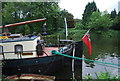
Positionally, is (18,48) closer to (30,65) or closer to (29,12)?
(30,65)

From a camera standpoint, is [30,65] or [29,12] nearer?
[30,65]

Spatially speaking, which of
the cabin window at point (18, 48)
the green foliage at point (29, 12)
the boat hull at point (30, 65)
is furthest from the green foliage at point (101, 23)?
the cabin window at point (18, 48)

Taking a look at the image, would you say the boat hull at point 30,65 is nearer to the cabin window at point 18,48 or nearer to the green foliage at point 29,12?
the cabin window at point 18,48

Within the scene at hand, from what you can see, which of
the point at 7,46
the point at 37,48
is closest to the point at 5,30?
the point at 7,46

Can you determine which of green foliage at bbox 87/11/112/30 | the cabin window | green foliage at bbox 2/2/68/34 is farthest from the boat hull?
green foliage at bbox 87/11/112/30

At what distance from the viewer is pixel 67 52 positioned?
12.4 m

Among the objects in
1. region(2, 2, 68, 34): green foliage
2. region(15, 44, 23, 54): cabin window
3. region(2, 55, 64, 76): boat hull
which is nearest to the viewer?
region(2, 55, 64, 76): boat hull

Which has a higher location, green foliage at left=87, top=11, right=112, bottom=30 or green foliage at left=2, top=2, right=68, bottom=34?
green foliage at left=2, top=2, right=68, bottom=34

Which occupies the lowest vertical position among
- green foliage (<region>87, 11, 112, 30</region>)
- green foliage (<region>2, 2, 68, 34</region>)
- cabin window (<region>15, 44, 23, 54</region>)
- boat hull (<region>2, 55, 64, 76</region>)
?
boat hull (<region>2, 55, 64, 76</region>)

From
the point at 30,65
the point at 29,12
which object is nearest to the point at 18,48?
the point at 30,65

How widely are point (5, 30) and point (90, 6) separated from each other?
46.9m

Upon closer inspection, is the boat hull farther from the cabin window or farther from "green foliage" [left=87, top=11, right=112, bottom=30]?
"green foliage" [left=87, top=11, right=112, bottom=30]

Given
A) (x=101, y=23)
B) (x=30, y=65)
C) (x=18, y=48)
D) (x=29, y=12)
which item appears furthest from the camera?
(x=101, y=23)

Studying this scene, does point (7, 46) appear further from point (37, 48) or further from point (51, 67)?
point (51, 67)
